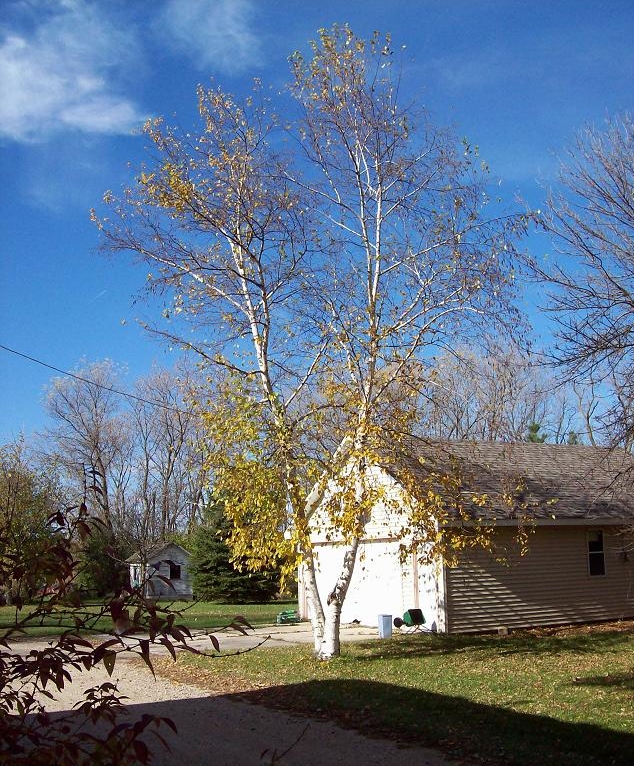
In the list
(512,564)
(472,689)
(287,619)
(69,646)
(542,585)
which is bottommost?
(287,619)

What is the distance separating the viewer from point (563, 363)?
455 inches

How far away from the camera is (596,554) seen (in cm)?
2078

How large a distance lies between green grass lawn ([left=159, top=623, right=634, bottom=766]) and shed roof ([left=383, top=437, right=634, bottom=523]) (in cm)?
293

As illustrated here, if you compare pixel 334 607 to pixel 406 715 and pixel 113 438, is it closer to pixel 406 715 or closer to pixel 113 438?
pixel 406 715

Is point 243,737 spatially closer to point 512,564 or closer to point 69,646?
point 69,646

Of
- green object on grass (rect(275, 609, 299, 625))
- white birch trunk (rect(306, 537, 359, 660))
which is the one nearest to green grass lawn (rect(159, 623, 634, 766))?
white birch trunk (rect(306, 537, 359, 660))

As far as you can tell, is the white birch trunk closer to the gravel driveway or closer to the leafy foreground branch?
the gravel driveway

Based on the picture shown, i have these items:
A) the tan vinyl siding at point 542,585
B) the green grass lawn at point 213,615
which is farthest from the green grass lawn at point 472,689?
the green grass lawn at point 213,615

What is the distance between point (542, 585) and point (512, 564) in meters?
1.17

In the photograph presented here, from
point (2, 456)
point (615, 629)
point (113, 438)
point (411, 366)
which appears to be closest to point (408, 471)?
point (411, 366)

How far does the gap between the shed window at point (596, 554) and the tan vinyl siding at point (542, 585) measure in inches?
5.2

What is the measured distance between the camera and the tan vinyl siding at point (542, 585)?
18203mm

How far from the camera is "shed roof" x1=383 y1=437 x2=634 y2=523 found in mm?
17328

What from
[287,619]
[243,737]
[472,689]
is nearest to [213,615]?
[287,619]
